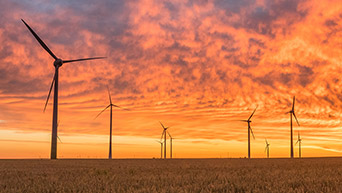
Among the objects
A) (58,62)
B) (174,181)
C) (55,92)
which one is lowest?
(174,181)

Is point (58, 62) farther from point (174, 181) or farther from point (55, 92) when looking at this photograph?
point (174, 181)

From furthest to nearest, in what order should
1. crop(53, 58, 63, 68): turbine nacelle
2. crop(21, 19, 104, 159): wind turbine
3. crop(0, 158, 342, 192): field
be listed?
1. crop(53, 58, 63, 68): turbine nacelle
2. crop(21, 19, 104, 159): wind turbine
3. crop(0, 158, 342, 192): field

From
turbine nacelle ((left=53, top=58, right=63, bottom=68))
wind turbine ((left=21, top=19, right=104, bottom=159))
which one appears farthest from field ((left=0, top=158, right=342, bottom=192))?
turbine nacelle ((left=53, top=58, right=63, bottom=68))

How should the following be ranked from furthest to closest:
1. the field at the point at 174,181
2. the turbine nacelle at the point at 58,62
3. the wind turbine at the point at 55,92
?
the turbine nacelle at the point at 58,62, the wind turbine at the point at 55,92, the field at the point at 174,181

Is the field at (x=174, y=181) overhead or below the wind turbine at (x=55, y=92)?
below

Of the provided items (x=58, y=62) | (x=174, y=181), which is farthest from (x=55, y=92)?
(x=174, y=181)

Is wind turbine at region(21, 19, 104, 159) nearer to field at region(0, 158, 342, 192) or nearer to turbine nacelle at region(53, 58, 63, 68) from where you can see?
turbine nacelle at region(53, 58, 63, 68)

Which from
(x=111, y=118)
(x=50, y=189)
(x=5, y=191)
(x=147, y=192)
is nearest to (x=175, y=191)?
(x=147, y=192)

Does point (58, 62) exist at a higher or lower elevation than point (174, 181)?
higher

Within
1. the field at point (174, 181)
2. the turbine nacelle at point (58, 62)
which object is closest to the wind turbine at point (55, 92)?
the turbine nacelle at point (58, 62)

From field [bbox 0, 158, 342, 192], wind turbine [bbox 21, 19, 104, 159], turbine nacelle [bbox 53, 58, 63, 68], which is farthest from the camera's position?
turbine nacelle [bbox 53, 58, 63, 68]

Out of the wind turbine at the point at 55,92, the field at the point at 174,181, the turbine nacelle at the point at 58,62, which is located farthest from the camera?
the turbine nacelle at the point at 58,62

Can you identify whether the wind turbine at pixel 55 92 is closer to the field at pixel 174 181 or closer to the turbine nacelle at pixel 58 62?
the turbine nacelle at pixel 58 62

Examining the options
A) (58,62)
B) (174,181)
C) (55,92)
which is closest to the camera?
(174,181)
